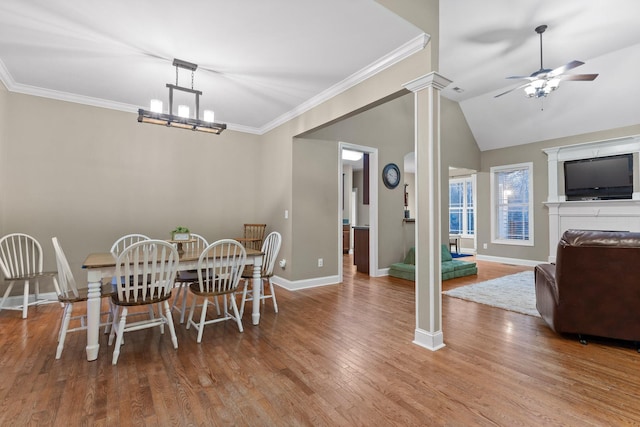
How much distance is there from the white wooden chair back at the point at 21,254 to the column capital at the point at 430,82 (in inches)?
175

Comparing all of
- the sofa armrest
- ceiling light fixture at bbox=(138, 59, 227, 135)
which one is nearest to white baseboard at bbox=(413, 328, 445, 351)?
the sofa armrest

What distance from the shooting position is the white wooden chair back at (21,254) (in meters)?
3.53

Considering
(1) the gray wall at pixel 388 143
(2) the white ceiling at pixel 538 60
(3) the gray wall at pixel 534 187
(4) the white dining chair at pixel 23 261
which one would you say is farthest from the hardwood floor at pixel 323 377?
(3) the gray wall at pixel 534 187

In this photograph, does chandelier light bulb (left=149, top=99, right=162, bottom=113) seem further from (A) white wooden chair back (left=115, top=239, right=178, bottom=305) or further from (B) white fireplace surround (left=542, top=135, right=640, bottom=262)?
(B) white fireplace surround (left=542, top=135, right=640, bottom=262)

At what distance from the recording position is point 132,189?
442cm

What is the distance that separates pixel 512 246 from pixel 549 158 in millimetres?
2088

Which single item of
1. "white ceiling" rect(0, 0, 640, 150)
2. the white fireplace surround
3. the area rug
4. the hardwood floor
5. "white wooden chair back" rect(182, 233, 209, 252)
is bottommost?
the hardwood floor

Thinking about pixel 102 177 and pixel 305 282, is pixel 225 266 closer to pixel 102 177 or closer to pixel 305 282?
pixel 305 282

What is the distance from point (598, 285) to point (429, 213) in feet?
5.05

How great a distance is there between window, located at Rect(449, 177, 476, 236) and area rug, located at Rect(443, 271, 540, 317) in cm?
386

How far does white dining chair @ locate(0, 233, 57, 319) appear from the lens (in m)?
3.43

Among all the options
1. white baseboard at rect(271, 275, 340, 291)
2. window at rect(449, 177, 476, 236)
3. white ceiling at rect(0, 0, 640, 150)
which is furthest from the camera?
window at rect(449, 177, 476, 236)

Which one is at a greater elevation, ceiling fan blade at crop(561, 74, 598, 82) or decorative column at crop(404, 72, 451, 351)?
ceiling fan blade at crop(561, 74, 598, 82)

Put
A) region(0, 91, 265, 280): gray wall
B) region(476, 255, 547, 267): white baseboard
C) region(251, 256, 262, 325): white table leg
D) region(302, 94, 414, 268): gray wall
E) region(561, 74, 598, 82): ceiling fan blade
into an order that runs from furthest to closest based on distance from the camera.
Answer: region(476, 255, 547, 267): white baseboard → region(302, 94, 414, 268): gray wall → region(561, 74, 598, 82): ceiling fan blade → region(0, 91, 265, 280): gray wall → region(251, 256, 262, 325): white table leg
